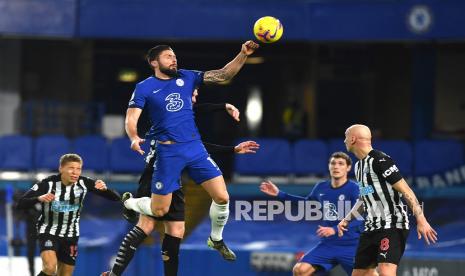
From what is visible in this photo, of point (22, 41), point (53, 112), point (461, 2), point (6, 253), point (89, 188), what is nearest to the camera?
point (89, 188)

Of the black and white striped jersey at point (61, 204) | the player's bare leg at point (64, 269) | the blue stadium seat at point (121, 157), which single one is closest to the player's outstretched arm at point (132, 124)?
the black and white striped jersey at point (61, 204)

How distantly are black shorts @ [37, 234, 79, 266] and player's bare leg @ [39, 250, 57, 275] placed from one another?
54 millimetres

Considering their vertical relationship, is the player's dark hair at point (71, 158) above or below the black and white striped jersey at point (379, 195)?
above

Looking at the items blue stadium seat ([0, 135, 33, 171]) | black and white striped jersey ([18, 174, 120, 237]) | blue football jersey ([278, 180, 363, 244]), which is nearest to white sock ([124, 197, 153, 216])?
black and white striped jersey ([18, 174, 120, 237])

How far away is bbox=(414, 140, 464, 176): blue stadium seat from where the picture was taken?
1945 centimetres

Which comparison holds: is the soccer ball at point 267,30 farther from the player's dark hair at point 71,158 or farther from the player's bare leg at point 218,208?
the player's dark hair at point 71,158

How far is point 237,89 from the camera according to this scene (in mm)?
24891

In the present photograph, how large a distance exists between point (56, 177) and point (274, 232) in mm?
6299

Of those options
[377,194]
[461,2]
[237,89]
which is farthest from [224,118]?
[377,194]

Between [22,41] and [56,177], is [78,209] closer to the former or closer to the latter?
[56,177]

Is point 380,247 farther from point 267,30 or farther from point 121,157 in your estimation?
point 121,157

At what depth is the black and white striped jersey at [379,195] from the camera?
9914 millimetres

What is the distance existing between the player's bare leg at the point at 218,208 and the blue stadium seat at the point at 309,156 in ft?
29.7

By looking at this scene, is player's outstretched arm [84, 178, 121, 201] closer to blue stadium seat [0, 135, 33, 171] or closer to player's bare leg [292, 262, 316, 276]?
player's bare leg [292, 262, 316, 276]
